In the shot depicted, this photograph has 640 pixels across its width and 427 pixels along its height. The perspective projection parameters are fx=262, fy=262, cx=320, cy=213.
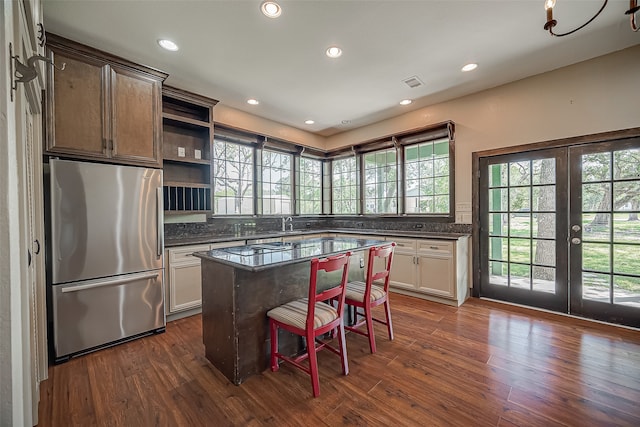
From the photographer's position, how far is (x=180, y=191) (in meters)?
3.61

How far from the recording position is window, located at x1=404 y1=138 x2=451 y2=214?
4145 mm

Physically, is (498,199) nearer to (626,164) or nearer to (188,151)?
(626,164)

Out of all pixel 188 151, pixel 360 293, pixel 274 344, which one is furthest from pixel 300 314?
pixel 188 151

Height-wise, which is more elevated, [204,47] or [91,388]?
[204,47]

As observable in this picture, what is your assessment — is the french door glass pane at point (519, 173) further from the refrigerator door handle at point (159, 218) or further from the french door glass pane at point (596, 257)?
the refrigerator door handle at point (159, 218)

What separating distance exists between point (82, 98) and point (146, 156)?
0.68 m

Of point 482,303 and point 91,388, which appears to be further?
point 482,303

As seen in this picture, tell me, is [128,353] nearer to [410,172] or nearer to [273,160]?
[273,160]

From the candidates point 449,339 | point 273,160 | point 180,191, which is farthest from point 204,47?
point 449,339

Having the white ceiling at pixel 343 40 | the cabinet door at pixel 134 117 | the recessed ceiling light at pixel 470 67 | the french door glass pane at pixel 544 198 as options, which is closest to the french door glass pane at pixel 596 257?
the french door glass pane at pixel 544 198

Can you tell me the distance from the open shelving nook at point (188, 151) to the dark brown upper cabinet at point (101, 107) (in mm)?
510

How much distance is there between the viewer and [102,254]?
2.46m

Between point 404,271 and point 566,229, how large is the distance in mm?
1985

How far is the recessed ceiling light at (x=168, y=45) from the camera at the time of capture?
2.54 meters
